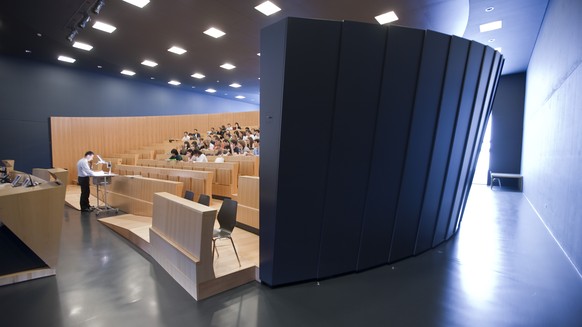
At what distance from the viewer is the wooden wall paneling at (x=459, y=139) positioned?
9.71ft

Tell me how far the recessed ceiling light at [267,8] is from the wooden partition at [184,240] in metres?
3.94

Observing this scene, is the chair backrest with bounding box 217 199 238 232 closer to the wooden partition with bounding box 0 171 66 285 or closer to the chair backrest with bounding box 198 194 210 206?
the chair backrest with bounding box 198 194 210 206

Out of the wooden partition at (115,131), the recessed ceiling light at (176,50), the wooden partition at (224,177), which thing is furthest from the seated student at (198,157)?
the wooden partition at (115,131)

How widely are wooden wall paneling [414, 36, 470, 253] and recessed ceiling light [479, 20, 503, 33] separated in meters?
4.06

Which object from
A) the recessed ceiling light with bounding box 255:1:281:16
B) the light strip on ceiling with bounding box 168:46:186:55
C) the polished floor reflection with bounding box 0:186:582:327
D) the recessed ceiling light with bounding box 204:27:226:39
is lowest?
the polished floor reflection with bounding box 0:186:582:327

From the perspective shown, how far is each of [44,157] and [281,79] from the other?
10.4 metres

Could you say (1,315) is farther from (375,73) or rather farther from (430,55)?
(430,55)

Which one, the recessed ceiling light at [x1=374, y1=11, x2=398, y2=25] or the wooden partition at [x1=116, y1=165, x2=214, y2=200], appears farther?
the recessed ceiling light at [x1=374, y1=11, x2=398, y2=25]

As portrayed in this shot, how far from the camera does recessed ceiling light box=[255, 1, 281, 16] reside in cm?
496

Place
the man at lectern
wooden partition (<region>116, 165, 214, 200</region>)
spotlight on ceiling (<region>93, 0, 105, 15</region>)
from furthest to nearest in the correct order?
the man at lectern < spotlight on ceiling (<region>93, 0, 105, 15</region>) < wooden partition (<region>116, 165, 214, 200</region>)

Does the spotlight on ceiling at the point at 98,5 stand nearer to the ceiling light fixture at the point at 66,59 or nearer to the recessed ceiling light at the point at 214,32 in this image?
the recessed ceiling light at the point at 214,32

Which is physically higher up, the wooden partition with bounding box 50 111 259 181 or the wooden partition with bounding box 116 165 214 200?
the wooden partition with bounding box 50 111 259 181

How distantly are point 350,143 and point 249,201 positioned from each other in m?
1.65

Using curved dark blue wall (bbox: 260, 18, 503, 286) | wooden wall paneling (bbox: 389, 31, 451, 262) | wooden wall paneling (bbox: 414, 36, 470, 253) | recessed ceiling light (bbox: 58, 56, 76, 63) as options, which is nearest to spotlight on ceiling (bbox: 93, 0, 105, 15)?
curved dark blue wall (bbox: 260, 18, 503, 286)
